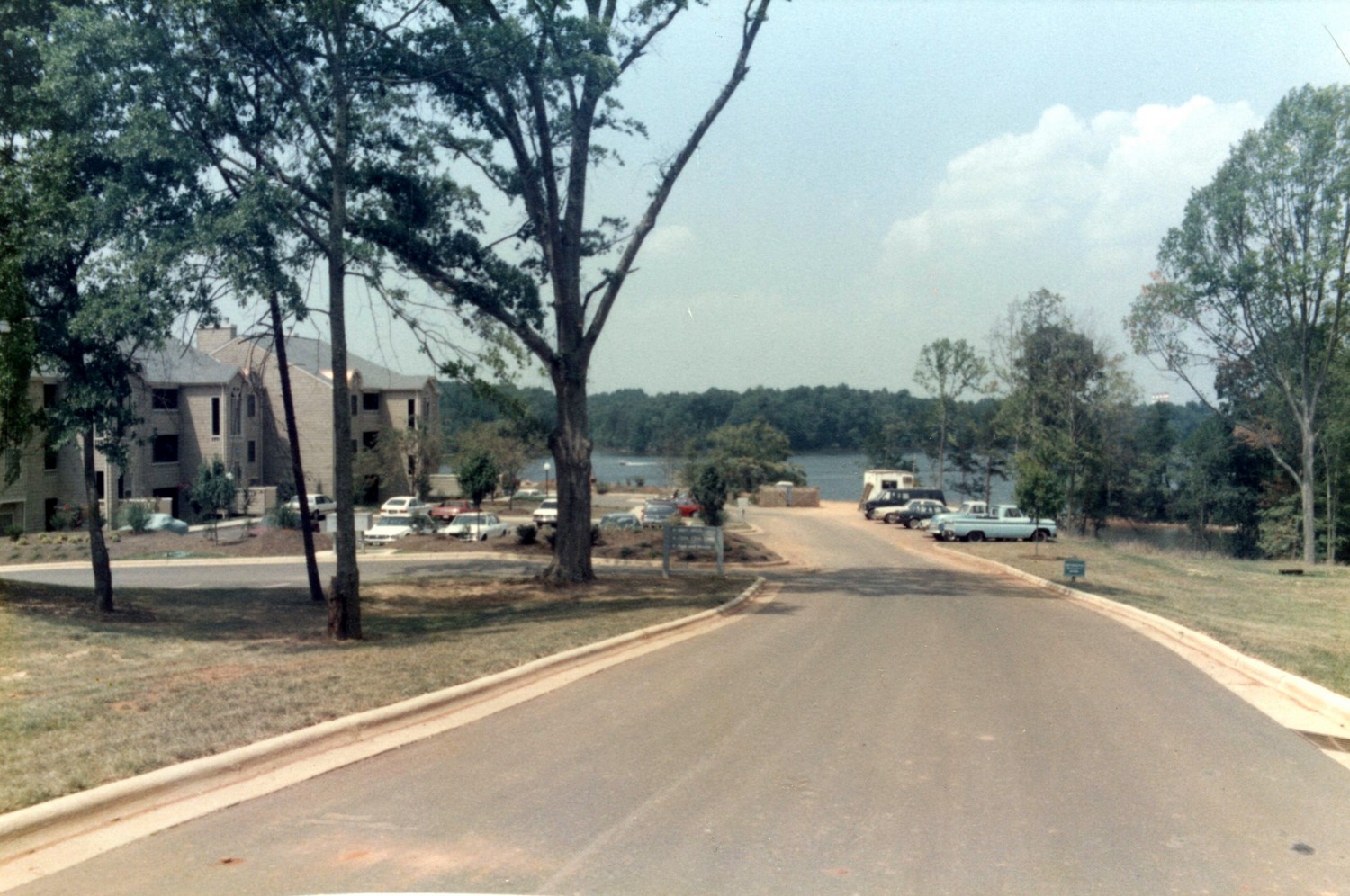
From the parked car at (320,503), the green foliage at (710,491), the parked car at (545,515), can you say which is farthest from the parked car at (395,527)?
the green foliage at (710,491)

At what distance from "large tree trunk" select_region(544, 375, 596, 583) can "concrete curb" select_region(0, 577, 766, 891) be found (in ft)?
37.9

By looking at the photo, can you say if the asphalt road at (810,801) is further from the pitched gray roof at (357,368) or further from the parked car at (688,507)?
the pitched gray roof at (357,368)

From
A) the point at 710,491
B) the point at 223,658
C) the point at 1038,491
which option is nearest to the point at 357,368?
the point at 710,491

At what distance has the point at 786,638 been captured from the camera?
14688 millimetres

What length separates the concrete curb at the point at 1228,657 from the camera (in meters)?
9.84

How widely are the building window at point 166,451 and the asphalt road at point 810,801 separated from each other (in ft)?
143

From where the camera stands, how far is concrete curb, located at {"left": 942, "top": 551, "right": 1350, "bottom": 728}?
32.3 feet

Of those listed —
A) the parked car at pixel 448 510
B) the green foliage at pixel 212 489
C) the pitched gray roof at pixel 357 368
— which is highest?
the pitched gray roof at pixel 357 368

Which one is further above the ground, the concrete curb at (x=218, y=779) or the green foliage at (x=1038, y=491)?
the green foliage at (x=1038, y=491)

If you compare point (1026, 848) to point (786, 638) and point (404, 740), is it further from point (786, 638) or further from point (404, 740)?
point (786, 638)

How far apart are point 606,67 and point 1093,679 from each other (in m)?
14.1

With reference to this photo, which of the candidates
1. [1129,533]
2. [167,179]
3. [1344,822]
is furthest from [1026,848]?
[1129,533]

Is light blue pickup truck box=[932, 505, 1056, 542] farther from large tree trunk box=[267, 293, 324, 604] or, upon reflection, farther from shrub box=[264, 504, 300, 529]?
large tree trunk box=[267, 293, 324, 604]

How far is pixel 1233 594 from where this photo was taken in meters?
24.2
